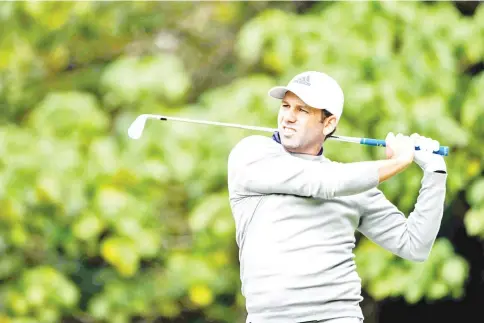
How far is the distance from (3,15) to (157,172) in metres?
1.38

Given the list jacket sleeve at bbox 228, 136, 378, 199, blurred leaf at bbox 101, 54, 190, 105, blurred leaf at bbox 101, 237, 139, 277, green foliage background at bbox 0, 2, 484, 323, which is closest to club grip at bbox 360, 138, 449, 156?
jacket sleeve at bbox 228, 136, 378, 199

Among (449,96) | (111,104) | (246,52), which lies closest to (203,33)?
(111,104)

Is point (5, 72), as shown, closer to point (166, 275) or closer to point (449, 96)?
point (166, 275)

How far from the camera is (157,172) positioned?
5609 mm

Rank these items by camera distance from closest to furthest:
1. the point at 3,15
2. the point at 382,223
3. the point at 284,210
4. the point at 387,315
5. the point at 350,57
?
1. the point at 284,210
2. the point at 382,223
3. the point at 350,57
4. the point at 3,15
5. the point at 387,315

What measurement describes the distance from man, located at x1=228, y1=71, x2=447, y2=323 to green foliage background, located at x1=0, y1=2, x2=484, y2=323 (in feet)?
8.12

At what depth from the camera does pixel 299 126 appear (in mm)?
2938

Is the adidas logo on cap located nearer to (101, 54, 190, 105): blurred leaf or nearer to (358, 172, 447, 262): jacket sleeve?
(358, 172, 447, 262): jacket sleeve

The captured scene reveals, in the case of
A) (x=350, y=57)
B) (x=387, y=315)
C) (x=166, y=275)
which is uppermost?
(x=350, y=57)

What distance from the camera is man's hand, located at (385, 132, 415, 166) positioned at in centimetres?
287

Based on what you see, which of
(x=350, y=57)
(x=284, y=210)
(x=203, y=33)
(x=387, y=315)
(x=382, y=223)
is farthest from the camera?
(x=387, y=315)

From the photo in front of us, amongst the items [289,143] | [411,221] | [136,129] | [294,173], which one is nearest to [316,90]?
[289,143]

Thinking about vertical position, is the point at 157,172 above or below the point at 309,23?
Answer: below

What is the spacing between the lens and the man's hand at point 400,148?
113 inches
